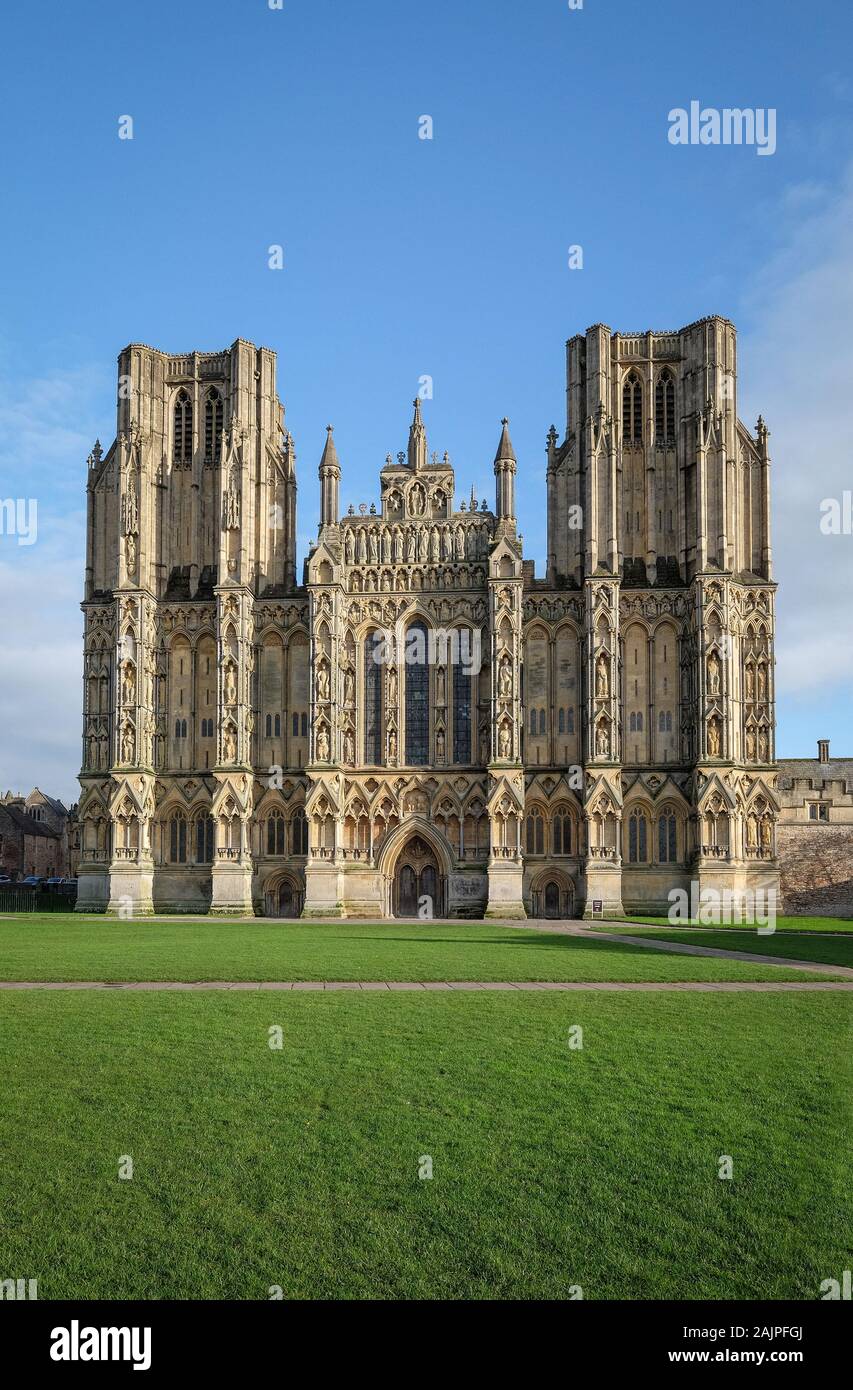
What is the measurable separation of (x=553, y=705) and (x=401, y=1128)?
52228mm

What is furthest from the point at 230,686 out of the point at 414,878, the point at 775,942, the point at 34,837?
the point at 34,837

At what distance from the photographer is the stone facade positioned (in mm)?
66625

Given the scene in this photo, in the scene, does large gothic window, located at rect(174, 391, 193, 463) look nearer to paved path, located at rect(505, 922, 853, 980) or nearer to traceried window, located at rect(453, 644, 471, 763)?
traceried window, located at rect(453, 644, 471, 763)

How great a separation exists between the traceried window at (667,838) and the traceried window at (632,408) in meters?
21.6

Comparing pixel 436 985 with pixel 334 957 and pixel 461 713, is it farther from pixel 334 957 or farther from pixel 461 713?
pixel 461 713

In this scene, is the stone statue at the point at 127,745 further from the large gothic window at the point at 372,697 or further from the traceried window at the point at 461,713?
the traceried window at the point at 461,713

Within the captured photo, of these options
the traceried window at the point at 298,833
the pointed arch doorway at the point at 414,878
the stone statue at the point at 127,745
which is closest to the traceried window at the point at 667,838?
the pointed arch doorway at the point at 414,878

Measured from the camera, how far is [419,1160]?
980 cm

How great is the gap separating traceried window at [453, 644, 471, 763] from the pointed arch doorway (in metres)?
5.25

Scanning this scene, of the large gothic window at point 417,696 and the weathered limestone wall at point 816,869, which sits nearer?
the large gothic window at point 417,696

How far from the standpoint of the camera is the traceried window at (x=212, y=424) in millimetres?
68500

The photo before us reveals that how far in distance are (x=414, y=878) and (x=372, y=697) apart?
10.2m
